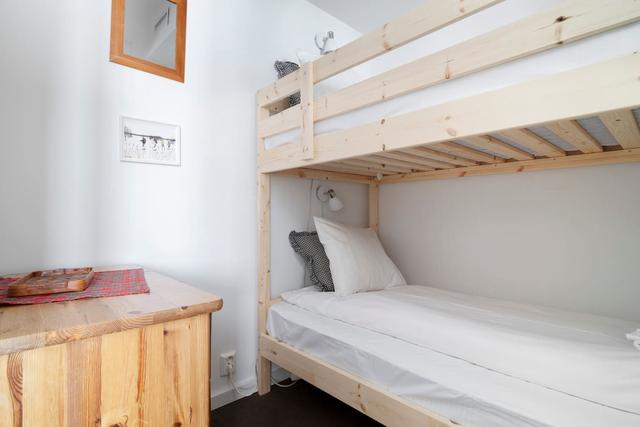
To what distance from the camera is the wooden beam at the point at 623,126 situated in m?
0.90

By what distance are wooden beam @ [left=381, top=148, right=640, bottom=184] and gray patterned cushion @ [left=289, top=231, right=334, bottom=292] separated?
82 cm

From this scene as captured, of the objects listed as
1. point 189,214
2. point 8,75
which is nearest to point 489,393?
point 189,214

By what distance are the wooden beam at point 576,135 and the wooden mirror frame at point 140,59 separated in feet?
5.11

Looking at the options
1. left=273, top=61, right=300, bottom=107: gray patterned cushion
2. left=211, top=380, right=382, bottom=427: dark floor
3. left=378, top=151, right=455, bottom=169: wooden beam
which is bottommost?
left=211, top=380, right=382, bottom=427: dark floor

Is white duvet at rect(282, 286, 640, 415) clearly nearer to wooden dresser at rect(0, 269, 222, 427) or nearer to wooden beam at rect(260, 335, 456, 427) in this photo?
wooden beam at rect(260, 335, 456, 427)

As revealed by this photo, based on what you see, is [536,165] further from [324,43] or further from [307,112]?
[324,43]

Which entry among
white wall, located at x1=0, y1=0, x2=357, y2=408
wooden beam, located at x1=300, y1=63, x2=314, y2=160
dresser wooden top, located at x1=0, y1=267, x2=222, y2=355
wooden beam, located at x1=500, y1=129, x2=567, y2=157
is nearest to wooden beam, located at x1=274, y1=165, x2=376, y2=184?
white wall, located at x1=0, y1=0, x2=357, y2=408

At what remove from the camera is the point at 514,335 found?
1.07m

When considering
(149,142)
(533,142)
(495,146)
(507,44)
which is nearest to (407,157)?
(495,146)

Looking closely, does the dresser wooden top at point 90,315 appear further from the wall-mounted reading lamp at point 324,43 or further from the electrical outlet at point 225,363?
the wall-mounted reading lamp at point 324,43

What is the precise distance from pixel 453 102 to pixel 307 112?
0.64m

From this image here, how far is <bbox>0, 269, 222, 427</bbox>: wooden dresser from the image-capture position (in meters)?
0.55

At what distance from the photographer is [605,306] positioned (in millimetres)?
1502

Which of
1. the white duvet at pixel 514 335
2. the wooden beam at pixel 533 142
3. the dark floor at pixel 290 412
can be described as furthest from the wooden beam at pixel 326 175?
the dark floor at pixel 290 412
